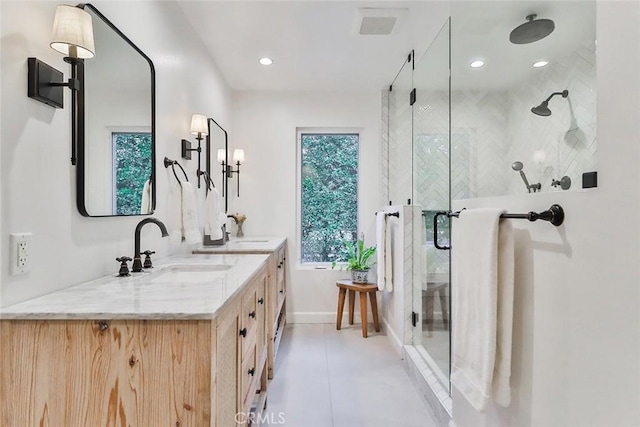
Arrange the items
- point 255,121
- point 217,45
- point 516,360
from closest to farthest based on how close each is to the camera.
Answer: point 516,360, point 217,45, point 255,121

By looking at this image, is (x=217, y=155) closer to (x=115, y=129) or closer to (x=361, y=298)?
(x=115, y=129)

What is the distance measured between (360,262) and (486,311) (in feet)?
7.81

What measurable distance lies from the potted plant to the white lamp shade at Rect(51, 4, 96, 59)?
281 centimetres

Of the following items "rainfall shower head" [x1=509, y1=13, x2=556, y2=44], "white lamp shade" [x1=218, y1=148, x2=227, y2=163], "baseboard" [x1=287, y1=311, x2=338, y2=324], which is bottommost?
"baseboard" [x1=287, y1=311, x2=338, y2=324]

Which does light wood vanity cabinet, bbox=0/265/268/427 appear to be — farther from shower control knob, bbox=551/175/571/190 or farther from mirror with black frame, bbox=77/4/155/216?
shower control knob, bbox=551/175/571/190

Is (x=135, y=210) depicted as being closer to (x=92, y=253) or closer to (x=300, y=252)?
(x=92, y=253)

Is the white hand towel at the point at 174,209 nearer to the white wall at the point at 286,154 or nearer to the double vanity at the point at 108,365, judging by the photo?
the double vanity at the point at 108,365

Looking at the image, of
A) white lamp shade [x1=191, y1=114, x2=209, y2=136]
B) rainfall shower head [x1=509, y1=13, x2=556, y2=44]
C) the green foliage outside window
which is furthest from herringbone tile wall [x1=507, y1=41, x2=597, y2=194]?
white lamp shade [x1=191, y1=114, x2=209, y2=136]

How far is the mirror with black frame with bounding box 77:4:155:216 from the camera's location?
1.32m

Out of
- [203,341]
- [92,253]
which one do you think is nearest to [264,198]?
[92,253]

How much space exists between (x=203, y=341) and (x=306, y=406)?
4.89 feet

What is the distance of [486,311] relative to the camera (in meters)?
1.16

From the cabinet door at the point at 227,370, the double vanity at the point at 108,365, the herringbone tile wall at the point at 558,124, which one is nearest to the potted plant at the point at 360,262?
the herringbone tile wall at the point at 558,124

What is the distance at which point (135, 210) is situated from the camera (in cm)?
167
